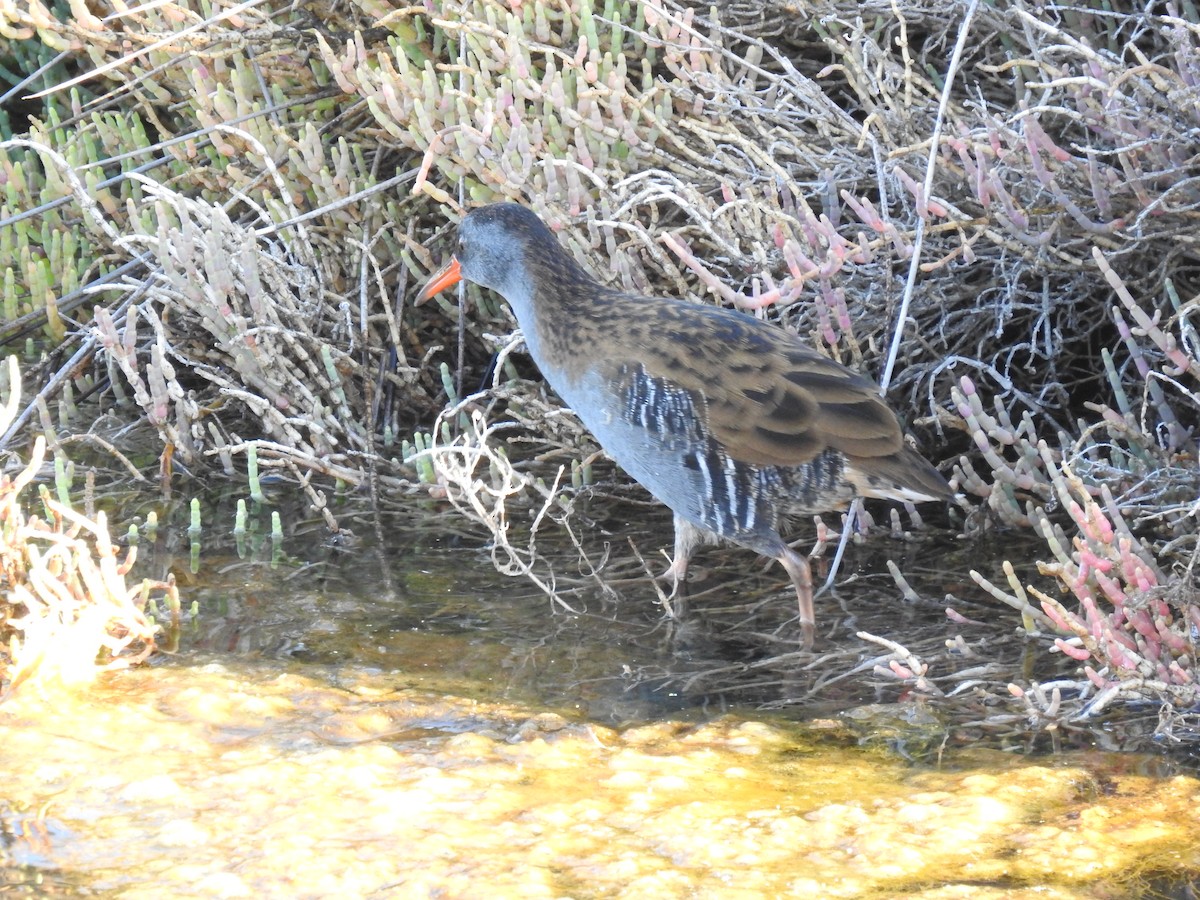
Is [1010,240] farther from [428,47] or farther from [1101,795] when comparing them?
[428,47]

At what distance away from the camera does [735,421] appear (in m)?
3.33

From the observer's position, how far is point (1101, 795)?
256 centimetres

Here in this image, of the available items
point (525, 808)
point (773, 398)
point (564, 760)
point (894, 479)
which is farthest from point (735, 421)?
point (525, 808)

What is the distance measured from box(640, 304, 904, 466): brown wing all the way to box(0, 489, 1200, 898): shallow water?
43cm

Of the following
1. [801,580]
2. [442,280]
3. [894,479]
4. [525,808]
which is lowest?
[525,808]

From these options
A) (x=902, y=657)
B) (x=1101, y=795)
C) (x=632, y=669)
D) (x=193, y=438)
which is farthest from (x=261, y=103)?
(x=1101, y=795)

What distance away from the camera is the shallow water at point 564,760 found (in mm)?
2365

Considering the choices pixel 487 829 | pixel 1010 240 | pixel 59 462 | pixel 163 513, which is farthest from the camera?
pixel 163 513

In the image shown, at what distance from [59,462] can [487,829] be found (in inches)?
72.8

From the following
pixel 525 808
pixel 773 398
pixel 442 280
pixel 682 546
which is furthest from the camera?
pixel 442 280

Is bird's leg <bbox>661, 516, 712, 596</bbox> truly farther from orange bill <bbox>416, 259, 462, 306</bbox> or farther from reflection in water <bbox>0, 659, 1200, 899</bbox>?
orange bill <bbox>416, 259, 462, 306</bbox>

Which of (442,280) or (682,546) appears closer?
(682,546)

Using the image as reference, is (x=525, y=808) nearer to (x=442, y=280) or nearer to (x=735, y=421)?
(x=735, y=421)

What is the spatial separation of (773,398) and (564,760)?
965 millimetres
